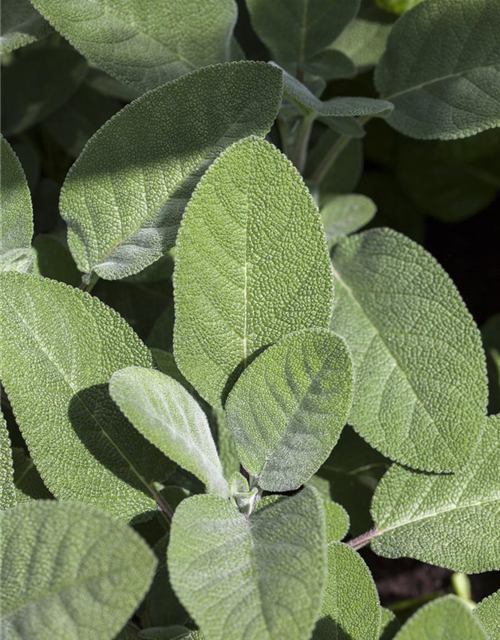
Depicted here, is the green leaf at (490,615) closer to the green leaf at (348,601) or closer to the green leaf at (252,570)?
the green leaf at (348,601)

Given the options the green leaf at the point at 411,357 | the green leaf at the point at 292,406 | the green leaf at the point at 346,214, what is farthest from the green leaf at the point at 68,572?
the green leaf at the point at 346,214

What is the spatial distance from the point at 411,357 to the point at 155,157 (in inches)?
14.6

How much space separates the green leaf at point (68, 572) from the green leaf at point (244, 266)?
0.20 meters

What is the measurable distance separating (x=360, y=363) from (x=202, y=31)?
0.47 metres

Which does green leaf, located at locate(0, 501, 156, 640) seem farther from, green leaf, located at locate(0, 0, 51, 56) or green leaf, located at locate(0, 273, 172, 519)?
green leaf, located at locate(0, 0, 51, 56)

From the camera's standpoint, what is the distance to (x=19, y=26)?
92 cm

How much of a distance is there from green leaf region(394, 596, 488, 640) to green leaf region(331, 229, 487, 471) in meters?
0.22

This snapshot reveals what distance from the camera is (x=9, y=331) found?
0.67m

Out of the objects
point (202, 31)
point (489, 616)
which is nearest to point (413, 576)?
point (489, 616)

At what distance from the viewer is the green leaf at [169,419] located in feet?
1.94

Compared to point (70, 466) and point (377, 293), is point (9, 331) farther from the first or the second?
point (377, 293)

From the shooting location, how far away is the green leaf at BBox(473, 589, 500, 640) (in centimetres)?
73

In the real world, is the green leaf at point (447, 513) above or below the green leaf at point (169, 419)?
below

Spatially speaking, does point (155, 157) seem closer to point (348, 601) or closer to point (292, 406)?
point (292, 406)
